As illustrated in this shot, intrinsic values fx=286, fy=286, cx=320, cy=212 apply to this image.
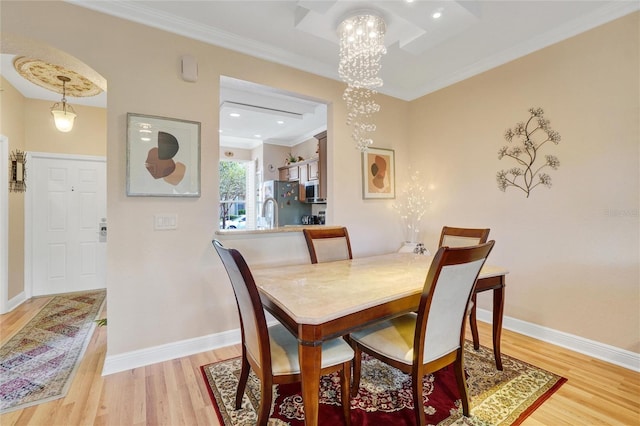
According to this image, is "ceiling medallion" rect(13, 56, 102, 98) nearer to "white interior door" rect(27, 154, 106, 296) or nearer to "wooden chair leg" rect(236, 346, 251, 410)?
"white interior door" rect(27, 154, 106, 296)

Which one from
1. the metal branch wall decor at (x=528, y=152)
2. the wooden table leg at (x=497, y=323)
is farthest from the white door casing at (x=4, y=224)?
the metal branch wall decor at (x=528, y=152)

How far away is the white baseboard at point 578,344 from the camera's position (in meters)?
2.24

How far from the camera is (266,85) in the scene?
9.25 ft

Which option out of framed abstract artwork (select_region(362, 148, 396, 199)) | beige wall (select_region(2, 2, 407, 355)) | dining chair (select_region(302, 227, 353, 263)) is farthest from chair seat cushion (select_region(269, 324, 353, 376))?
framed abstract artwork (select_region(362, 148, 396, 199))

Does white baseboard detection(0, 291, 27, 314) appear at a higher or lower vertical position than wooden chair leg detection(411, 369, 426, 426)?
lower

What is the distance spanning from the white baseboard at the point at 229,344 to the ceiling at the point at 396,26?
2437mm

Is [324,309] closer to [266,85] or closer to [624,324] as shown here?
[266,85]

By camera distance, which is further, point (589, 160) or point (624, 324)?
point (589, 160)

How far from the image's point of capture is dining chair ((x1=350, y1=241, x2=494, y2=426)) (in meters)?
1.41

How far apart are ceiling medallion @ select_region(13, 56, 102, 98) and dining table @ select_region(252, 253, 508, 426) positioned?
2951 mm

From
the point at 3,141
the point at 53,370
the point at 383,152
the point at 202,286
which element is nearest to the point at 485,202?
the point at 383,152

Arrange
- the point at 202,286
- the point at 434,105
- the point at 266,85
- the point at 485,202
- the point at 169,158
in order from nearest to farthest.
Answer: the point at 169,158 → the point at 202,286 → the point at 266,85 → the point at 485,202 → the point at 434,105

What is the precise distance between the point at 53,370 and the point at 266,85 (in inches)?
116

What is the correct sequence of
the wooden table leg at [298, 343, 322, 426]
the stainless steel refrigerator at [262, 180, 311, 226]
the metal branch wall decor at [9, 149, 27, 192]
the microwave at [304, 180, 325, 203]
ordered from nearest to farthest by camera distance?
1. the wooden table leg at [298, 343, 322, 426]
2. the metal branch wall decor at [9, 149, 27, 192]
3. the microwave at [304, 180, 325, 203]
4. the stainless steel refrigerator at [262, 180, 311, 226]
